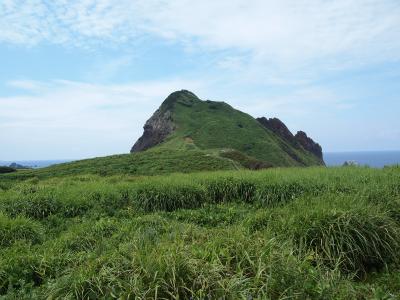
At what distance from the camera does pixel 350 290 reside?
5.29m

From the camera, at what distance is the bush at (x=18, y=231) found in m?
8.75

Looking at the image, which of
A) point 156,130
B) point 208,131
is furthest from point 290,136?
point 208,131

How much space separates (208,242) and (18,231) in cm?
513

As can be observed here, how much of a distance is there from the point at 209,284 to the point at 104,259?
1.77 m

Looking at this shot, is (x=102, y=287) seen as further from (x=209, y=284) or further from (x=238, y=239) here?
(x=238, y=239)

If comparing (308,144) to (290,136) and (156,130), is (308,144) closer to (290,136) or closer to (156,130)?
(290,136)

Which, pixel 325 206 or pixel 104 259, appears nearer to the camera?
pixel 104 259

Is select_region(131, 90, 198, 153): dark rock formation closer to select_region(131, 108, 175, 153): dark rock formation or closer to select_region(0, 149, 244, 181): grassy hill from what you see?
select_region(131, 108, 175, 153): dark rock formation

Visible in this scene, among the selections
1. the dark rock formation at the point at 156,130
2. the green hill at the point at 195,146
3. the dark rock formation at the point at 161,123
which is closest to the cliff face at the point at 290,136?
the green hill at the point at 195,146

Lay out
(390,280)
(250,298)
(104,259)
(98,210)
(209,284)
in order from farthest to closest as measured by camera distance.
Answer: (98,210)
(390,280)
(104,259)
(209,284)
(250,298)

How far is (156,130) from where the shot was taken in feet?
232

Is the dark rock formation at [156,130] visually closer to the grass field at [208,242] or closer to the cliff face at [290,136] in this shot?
the cliff face at [290,136]

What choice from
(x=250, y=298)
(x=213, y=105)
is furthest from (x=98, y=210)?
(x=213, y=105)

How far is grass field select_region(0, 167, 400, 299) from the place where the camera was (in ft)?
16.9
